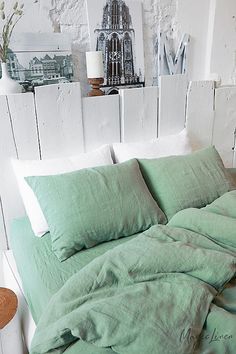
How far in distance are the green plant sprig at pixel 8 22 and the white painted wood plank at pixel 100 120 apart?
1.41 ft

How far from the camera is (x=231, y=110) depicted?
2127 millimetres

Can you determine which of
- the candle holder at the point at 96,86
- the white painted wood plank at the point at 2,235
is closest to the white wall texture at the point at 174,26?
the candle holder at the point at 96,86

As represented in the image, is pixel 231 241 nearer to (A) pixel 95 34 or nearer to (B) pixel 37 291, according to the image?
(B) pixel 37 291

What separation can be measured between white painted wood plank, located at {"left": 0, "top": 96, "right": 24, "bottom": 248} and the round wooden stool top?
1.42 ft

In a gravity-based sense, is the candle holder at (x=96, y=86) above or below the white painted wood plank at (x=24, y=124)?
above

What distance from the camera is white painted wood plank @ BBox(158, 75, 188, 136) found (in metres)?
1.85

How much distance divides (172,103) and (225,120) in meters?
0.46

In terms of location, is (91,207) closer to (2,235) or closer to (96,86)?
(2,235)

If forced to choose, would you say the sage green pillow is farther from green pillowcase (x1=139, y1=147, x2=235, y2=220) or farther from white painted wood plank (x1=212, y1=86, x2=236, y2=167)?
white painted wood plank (x1=212, y1=86, x2=236, y2=167)

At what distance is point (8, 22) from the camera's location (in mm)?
1475

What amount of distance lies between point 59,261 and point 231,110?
1528 mm

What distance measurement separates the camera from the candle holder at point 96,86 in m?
1.66

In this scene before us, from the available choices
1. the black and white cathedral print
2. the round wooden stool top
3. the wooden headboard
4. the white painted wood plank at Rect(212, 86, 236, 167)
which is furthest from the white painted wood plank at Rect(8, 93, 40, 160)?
the white painted wood plank at Rect(212, 86, 236, 167)

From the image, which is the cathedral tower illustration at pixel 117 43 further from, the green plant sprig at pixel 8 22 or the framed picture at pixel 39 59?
the green plant sprig at pixel 8 22
